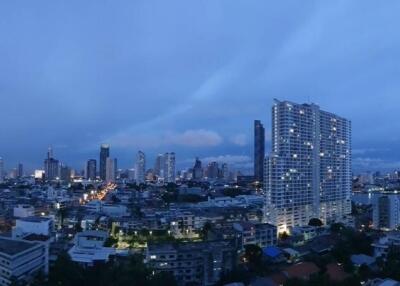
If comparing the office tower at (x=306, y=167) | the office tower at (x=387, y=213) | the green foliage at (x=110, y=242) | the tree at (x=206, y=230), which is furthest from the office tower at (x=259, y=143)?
the green foliage at (x=110, y=242)

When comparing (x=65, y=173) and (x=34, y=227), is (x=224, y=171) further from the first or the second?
(x=34, y=227)

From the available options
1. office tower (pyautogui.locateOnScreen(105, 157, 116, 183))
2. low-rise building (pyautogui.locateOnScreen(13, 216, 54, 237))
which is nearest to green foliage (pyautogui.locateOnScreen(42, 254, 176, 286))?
low-rise building (pyautogui.locateOnScreen(13, 216, 54, 237))

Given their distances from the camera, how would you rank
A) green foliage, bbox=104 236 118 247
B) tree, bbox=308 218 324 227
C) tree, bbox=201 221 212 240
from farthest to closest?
tree, bbox=308 218 324 227, tree, bbox=201 221 212 240, green foliage, bbox=104 236 118 247

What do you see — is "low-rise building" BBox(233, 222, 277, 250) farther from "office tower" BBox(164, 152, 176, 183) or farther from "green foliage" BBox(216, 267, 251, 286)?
"office tower" BBox(164, 152, 176, 183)

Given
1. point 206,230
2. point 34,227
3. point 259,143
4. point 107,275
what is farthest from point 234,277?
point 259,143

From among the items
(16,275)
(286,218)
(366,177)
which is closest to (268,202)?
(286,218)
